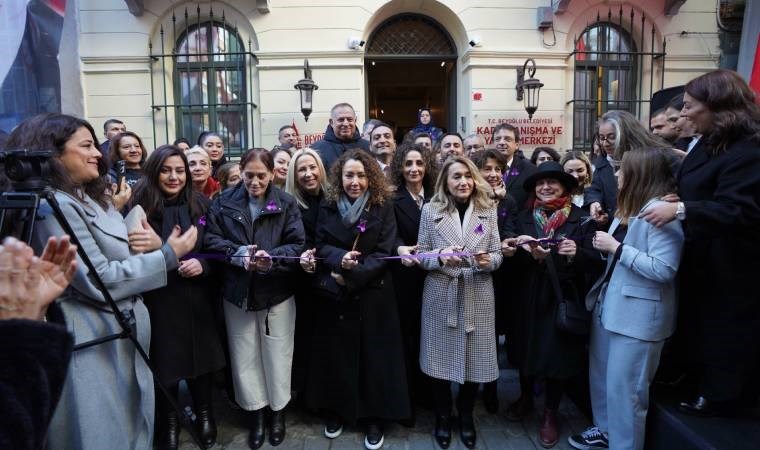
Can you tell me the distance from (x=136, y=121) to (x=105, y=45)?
1.37 metres

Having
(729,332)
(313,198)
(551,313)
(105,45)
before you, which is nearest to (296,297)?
(313,198)

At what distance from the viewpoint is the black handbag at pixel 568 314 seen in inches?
116

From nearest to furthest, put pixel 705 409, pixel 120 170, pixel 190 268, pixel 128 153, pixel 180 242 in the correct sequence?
pixel 180 242
pixel 705 409
pixel 190 268
pixel 120 170
pixel 128 153

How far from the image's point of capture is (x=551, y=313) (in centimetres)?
312

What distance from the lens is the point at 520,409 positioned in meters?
3.46

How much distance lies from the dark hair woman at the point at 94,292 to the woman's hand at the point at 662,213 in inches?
93.8

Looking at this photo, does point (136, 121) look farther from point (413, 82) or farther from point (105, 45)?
point (413, 82)

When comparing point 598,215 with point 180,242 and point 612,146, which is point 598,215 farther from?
point 180,242

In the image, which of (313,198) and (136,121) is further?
(136,121)

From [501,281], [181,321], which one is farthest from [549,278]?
[181,321]

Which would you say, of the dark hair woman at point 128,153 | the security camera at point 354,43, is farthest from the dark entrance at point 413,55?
the dark hair woman at point 128,153

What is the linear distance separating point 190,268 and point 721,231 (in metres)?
2.99

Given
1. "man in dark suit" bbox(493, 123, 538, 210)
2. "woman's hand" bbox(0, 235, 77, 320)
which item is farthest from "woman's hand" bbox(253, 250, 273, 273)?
"man in dark suit" bbox(493, 123, 538, 210)

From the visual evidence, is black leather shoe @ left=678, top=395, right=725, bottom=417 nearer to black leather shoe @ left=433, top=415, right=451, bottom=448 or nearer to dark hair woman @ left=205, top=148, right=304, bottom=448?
black leather shoe @ left=433, top=415, right=451, bottom=448
